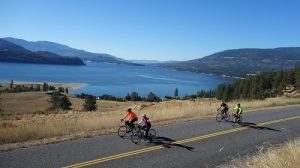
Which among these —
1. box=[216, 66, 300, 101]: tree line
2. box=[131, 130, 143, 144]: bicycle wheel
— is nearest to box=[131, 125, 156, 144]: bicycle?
box=[131, 130, 143, 144]: bicycle wheel

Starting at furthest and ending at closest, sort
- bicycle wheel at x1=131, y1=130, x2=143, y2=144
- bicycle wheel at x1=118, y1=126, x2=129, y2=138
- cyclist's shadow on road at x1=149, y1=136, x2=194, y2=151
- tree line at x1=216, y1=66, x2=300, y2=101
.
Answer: tree line at x1=216, y1=66, x2=300, y2=101 → bicycle wheel at x1=118, y1=126, x2=129, y2=138 → bicycle wheel at x1=131, y1=130, x2=143, y2=144 → cyclist's shadow on road at x1=149, y1=136, x2=194, y2=151

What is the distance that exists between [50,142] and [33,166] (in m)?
3.37

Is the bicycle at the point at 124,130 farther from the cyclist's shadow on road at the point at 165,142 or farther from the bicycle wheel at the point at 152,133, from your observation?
the cyclist's shadow on road at the point at 165,142

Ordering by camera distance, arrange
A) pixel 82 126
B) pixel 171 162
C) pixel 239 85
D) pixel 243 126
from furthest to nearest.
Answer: pixel 239 85, pixel 243 126, pixel 82 126, pixel 171 162


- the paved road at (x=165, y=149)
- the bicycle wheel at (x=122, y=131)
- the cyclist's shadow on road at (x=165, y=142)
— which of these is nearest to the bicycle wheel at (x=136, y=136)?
the paved road at (x=165, y=149)

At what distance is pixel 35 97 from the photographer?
115 metres

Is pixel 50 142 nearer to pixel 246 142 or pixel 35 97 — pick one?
pixel 246 142

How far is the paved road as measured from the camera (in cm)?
1141

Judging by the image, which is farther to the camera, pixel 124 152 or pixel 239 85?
pixel 239 85

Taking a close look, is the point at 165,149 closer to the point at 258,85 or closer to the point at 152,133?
the point at 152,133

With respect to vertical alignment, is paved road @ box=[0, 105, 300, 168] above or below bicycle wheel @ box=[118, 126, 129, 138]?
below

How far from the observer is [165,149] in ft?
45.2

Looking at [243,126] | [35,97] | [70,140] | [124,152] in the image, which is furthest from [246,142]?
[35,97]

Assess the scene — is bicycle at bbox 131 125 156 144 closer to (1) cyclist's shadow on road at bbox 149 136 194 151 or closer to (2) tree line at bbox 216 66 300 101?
(1) cyclist's shadow on road at bbox 149 136 194 151
